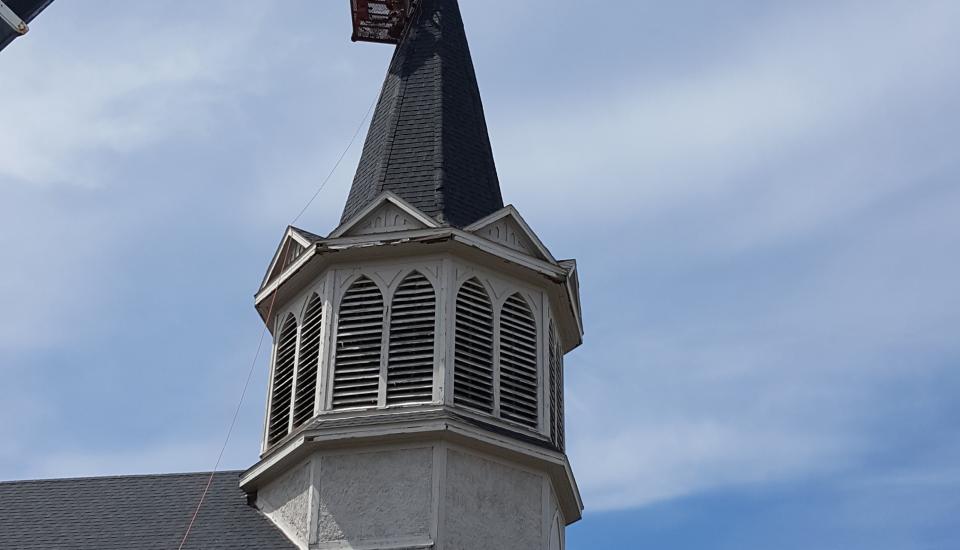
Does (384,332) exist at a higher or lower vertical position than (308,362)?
higher

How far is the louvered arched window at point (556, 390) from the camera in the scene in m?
28.6

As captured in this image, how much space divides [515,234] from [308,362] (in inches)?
150

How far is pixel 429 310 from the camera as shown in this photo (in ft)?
91.5

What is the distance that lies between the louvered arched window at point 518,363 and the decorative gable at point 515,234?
0.78 meters

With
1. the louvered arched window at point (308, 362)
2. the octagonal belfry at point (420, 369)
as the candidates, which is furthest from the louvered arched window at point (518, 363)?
the louvered arched window at point (308, 362)

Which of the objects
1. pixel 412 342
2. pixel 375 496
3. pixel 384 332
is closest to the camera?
pixel 375 496

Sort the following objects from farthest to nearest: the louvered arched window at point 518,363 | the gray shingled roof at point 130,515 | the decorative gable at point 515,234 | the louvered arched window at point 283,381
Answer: the decorative gable at point 515,234, the louvered arched window at point 283,381, the louvered arched window at point 518,363, the gray shingled roof at point 130,515

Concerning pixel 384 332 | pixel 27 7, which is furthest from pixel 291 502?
pixel 27 7

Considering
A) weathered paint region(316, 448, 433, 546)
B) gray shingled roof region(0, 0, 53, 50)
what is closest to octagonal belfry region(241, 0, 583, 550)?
weathered paint region(316, 448, 433, 546)

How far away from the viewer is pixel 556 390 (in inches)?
1152

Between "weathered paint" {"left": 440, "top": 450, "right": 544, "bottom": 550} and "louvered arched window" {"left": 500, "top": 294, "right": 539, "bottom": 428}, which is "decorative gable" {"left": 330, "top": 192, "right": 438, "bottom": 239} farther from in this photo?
"weathered paint" {"left": 440, "top": 450, "right": 544, "bottom": 550}

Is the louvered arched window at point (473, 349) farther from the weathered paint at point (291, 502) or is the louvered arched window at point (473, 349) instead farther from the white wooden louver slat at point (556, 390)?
the weathered paint at point (291, 502)

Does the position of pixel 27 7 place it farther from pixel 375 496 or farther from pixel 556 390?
pixel 556 390

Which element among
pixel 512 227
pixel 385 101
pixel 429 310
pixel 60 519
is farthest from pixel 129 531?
pixel 385 101
